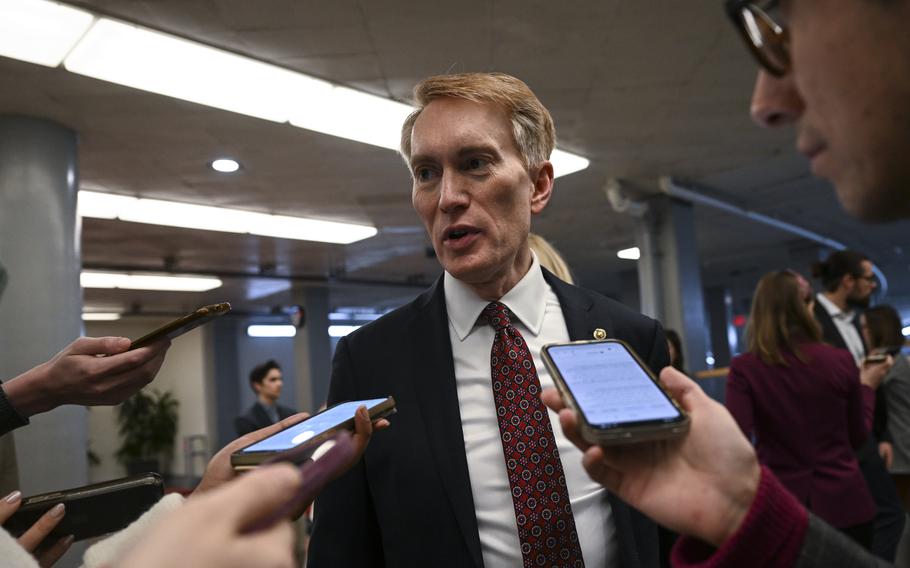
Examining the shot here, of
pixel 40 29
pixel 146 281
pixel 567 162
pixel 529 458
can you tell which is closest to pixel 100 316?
pixel 146 281

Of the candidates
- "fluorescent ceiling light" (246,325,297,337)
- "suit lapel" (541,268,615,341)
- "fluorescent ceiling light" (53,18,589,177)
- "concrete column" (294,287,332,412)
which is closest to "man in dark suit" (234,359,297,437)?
"fluorescent ceiling light" (53,18,589,177)

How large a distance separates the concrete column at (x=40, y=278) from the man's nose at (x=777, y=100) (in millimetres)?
5404

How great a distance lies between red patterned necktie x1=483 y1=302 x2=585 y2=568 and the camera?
1509 mm

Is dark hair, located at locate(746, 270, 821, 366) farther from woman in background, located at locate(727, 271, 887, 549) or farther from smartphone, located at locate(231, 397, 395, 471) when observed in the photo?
smartphone, located at locate(231, 397, 395, 471)

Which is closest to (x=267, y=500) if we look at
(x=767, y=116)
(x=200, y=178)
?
(x=767, y=116)

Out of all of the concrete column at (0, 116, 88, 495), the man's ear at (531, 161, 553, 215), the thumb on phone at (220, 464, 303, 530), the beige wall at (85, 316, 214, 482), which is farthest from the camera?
the beige wall at (85, 316, 214, 482)

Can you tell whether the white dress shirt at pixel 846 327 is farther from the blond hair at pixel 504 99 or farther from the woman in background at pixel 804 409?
the blond hair at pixel 504 99

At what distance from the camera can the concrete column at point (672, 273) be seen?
30.4ft

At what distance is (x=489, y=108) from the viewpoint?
1.81m

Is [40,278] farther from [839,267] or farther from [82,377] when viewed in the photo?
[839,267]

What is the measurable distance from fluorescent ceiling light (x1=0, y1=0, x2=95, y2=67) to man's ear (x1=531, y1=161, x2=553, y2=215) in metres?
3.43

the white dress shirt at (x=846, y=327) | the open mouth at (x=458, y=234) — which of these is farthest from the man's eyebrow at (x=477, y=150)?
the white dress shirt at (x=846, y=327)

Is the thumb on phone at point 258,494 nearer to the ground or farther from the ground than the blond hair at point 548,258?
nearer to the ground

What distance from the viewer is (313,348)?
15.4m
